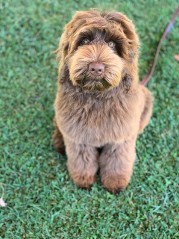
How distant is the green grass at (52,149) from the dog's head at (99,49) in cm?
115

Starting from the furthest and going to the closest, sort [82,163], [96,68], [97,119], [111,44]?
[82,163], [97,119], [111,44], [96,68]

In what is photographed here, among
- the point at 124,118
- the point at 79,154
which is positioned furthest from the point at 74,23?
the point at 79,154

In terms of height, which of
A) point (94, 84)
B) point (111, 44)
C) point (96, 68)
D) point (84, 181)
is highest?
point (111, 44)

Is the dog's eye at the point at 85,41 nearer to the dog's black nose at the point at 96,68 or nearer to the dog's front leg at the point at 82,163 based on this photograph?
the dog's black nose at the point at 96,68

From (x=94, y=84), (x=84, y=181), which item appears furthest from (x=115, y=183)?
(x=94, y=84)

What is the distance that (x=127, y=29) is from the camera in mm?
2658

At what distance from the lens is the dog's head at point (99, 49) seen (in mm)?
2549

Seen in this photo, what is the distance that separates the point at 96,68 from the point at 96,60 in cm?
5

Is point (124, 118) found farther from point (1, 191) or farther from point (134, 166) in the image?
point (1, 191)

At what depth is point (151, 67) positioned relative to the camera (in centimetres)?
415

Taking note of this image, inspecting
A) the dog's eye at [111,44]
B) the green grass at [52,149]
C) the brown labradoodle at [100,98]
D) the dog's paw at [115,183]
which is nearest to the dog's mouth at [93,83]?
the brown labradoodle at [100,98]

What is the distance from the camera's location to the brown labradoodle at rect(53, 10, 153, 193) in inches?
101

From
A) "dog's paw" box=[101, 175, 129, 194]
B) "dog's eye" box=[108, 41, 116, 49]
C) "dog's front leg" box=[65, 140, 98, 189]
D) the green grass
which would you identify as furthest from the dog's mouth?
the green grass

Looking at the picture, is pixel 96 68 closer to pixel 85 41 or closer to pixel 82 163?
pixel 85 41
